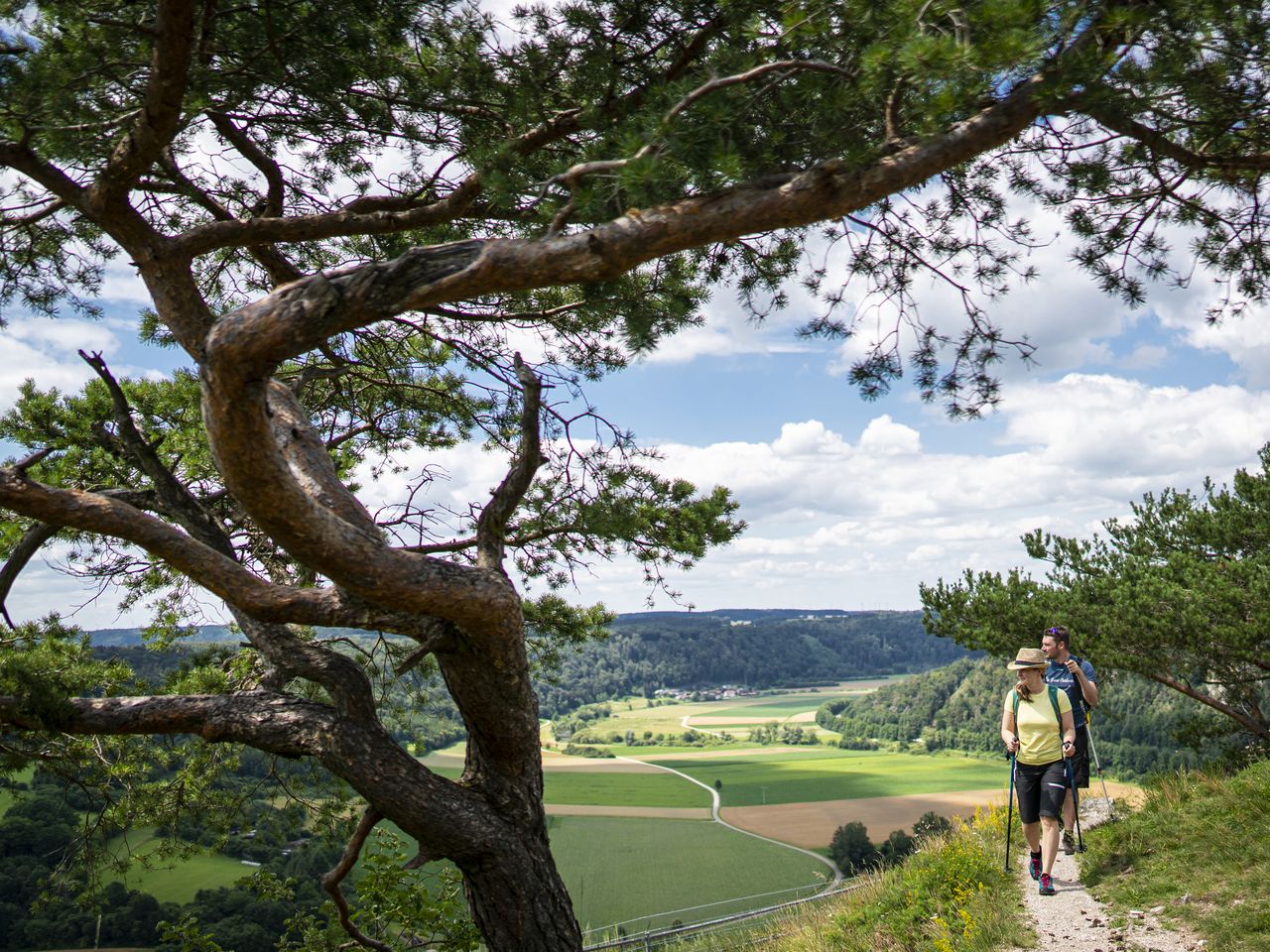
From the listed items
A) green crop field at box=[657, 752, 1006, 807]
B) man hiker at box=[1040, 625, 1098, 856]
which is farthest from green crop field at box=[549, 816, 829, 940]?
man hiker at box=[1040, 625, 1098, 856]

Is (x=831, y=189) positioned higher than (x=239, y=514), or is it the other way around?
(x=831, y=189)

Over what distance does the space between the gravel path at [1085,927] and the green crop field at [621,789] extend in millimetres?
58275

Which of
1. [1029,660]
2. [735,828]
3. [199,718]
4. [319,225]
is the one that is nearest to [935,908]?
[1029,660]

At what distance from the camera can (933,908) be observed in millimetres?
6328

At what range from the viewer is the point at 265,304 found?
2.57m

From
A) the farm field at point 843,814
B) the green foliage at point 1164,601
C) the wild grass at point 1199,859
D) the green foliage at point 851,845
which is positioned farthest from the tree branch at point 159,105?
the farm field at point 843,814

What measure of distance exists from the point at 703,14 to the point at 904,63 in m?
1.80

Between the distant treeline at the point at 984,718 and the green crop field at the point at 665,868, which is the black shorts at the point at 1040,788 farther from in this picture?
the green crop field at the point at 665,868

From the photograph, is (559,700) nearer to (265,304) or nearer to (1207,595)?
(1207,595)

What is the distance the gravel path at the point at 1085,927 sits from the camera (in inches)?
185

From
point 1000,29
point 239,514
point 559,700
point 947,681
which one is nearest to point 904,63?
point 1000,29

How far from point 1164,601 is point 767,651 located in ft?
433

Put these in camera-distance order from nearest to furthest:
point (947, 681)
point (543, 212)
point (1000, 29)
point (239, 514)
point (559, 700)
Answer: point (1000, 29) → point (543, 212) → point (239, 514) → point (947, 681) → point (559, 700)

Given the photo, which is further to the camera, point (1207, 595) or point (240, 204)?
point (1207, 595)
